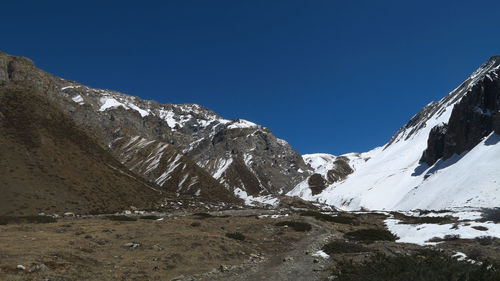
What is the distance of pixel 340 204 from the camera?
157 metres

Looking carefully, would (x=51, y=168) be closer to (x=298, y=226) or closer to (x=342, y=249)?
(x=298, y=226)

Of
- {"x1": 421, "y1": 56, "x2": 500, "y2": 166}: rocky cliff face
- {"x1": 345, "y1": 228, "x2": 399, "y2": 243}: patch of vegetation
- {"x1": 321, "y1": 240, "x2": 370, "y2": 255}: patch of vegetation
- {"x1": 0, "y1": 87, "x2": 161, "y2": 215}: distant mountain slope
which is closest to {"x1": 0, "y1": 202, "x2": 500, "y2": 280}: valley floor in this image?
{"x1": 321, "y1": 240, "x2": 370, "y2": 255}: patch of vegetation

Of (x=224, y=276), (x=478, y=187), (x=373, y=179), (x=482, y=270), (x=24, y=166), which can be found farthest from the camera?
(x=373, y=179)

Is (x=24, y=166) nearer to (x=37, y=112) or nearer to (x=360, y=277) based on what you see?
(x=37, y=112)

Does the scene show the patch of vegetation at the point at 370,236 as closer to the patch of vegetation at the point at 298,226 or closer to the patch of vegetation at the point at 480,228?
the patch of vegetation at the point at 298,226

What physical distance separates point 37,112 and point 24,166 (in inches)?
887

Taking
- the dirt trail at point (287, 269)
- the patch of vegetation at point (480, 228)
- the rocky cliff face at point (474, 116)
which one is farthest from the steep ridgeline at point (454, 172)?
the dirt trail at point (287, 269)

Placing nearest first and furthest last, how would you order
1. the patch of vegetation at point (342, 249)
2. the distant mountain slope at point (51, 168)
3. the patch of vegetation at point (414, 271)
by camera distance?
the patch of vegetation at point (414, 271) → the patch of vegetation at point (342, 249) → the distant mountain slope at point (51, 168)

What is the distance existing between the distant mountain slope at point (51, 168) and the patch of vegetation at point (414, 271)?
46.6 metres

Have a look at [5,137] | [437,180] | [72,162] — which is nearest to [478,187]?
[437,180]

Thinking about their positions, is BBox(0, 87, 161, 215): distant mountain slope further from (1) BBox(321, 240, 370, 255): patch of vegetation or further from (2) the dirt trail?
(1) BBox(321, 240, 370, 255): patch of vegetation

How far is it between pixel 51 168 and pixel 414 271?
61.9 m

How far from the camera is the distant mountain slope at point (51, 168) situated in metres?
48.8

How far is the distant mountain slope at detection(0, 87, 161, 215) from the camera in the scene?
48.8 m
